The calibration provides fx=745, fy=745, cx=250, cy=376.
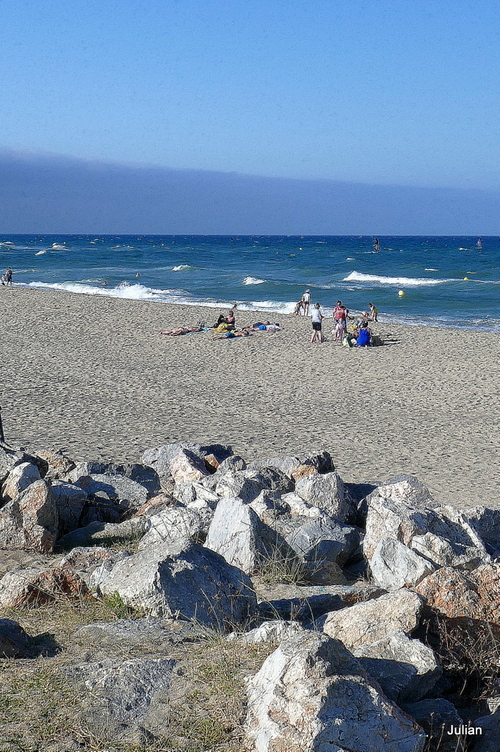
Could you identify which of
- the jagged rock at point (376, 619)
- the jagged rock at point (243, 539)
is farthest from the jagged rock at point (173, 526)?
the jagged rock at point (376, 619)

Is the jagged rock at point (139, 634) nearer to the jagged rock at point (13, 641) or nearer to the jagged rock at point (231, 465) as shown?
the jagged rock at point (13, 641)

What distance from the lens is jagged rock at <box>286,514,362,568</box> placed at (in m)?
5.46

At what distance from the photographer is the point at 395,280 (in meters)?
58.7

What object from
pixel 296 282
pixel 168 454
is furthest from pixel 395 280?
pixel 168 454

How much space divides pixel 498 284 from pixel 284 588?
49.8 m

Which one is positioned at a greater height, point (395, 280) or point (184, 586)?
point (395, 280)

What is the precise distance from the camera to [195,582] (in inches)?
165

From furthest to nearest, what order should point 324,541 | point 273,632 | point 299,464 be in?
point 299,464, point 324,541, point 273,632

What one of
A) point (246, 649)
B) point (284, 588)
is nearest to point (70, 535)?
point (284, 588)

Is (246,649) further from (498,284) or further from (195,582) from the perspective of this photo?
(498,284)

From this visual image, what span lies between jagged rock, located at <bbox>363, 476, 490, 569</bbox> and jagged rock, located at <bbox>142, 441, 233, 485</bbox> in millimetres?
3631

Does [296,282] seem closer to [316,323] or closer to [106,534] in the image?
[316,323]

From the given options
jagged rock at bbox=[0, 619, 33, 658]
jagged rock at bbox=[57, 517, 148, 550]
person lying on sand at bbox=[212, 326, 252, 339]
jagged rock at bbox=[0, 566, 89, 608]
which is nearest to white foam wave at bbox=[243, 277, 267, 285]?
person lying on sand at bbox=[212, 326, 252, 339]

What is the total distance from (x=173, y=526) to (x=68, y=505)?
1.35 m
